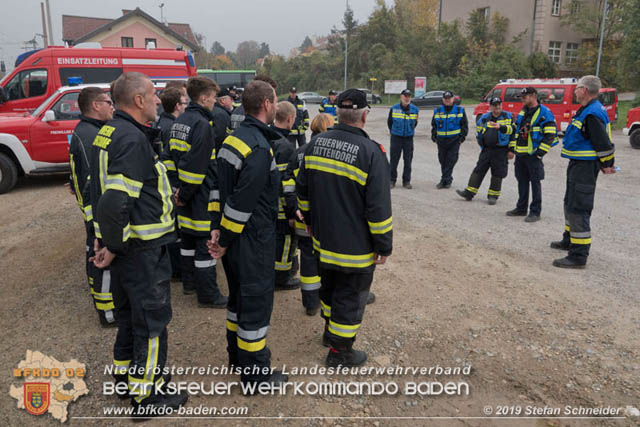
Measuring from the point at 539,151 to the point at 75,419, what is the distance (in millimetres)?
6767

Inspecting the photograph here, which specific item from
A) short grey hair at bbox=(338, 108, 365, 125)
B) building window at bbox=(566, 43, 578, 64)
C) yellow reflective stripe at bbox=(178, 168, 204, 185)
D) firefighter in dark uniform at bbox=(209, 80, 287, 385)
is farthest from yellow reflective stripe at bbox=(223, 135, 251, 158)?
building window at bbox=(566, 43, 578, 64)

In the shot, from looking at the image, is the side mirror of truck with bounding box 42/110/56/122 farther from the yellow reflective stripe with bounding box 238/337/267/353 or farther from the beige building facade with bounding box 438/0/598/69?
the beige building facade with bounding box 438/0/598/69

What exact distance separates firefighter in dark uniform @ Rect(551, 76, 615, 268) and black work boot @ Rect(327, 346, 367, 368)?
127 inches

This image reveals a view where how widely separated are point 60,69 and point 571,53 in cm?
4278

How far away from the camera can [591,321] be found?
420 cm

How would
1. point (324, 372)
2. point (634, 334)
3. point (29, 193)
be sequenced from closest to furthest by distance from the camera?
point (324, 372)
point (634, 334)
point (29, 193)

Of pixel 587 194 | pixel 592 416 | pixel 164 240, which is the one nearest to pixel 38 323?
pixel 164 240

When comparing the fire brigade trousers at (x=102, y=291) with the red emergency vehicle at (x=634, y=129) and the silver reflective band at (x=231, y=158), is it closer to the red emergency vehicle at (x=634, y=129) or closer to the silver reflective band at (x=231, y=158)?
the silver reflective band at (x=231, y=158)

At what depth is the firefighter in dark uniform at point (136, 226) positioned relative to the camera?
8.64 ft

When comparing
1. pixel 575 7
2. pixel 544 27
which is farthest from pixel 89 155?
pixel 575 7

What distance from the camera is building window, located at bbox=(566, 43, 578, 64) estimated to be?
4050 cm

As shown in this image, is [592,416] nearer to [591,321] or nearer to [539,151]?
[591,321]

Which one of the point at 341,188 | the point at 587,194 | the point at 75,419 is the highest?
the point at 341,188

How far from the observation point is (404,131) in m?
9.61
